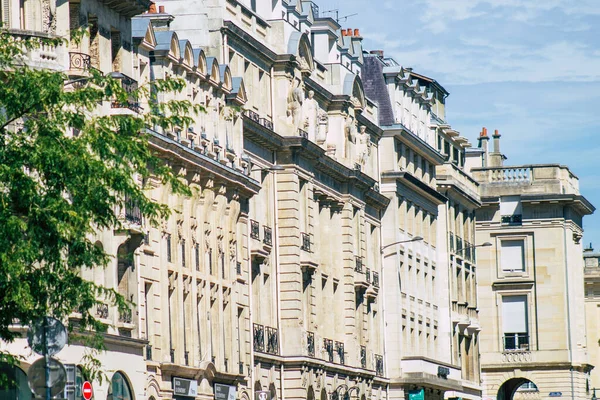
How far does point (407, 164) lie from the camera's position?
97438 mm

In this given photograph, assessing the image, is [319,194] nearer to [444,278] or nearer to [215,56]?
[215,56]

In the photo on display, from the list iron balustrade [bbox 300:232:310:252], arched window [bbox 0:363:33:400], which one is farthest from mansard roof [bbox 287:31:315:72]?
arched window [bbox 0:363:33:400]

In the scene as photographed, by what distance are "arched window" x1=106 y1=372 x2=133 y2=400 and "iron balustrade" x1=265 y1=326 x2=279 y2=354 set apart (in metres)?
19.8

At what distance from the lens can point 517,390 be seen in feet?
429

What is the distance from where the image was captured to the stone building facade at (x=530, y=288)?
389 ft

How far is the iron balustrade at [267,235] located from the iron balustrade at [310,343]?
4.63m

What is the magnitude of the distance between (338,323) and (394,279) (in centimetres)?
1043

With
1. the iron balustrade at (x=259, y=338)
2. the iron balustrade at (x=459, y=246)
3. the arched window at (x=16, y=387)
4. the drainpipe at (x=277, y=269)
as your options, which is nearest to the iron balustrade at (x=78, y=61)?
the arched window at (x=16, y=387)

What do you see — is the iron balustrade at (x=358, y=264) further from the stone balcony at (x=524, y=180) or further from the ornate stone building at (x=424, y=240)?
the stone balcony at (x=524, y=180)

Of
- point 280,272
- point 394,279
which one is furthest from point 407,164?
point 280,272

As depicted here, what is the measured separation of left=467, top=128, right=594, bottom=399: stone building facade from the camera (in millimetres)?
118625

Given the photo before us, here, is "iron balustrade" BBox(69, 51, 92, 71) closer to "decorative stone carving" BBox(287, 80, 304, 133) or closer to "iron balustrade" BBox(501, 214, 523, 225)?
"decorative stone carving" BBox(287, 80, 304, 133)

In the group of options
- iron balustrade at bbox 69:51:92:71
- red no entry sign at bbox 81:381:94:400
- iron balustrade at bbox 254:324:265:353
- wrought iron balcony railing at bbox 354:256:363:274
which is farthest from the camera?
wrought iron balcony railing at bbox 354:256:363:274

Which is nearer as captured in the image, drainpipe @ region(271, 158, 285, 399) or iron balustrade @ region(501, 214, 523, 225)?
drainpipe @ region(271, 158, 285, 399)
